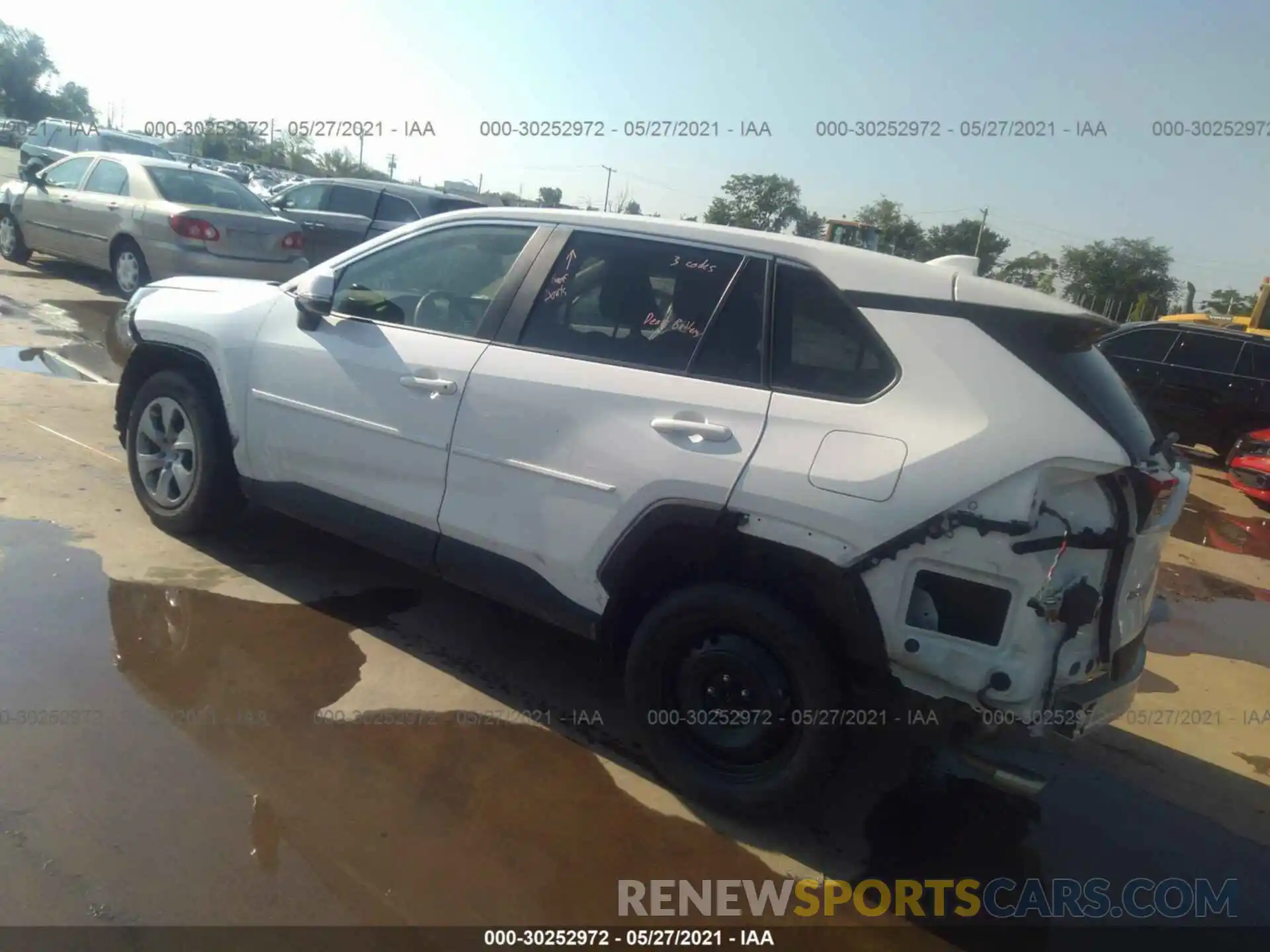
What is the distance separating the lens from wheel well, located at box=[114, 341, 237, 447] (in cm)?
455

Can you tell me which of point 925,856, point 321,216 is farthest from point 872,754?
point 321,216

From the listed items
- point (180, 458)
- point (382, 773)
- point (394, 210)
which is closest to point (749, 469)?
point (382, 773)

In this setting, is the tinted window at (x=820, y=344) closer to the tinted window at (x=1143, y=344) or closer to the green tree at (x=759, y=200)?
the green tree at (x=759, y=200)

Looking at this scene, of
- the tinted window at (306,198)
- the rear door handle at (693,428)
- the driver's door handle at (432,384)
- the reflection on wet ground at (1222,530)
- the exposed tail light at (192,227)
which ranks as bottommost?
the reflection on wet ground at (1222,530)

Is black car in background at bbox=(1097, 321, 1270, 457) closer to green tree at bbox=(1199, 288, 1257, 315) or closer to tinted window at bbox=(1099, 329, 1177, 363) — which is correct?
tinted window at bbox=(1099, 329, 1177, 363)

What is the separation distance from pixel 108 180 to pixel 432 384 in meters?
8.90

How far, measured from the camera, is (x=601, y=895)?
9.29ft

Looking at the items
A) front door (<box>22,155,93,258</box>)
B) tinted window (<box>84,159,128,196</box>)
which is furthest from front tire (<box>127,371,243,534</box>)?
front door (<box>22,155,93,258</box>)

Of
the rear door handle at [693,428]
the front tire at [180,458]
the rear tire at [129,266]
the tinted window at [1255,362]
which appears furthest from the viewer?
the tinted window at [1255,362]

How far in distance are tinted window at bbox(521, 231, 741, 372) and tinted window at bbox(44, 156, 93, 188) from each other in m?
9.71

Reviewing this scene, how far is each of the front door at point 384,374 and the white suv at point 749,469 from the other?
14 millimetres

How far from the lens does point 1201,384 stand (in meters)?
11.6

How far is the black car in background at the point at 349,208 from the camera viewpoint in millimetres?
12898

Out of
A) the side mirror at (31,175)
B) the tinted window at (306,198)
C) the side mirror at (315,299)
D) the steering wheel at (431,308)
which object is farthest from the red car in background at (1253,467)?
the side mirror at (31,175)
